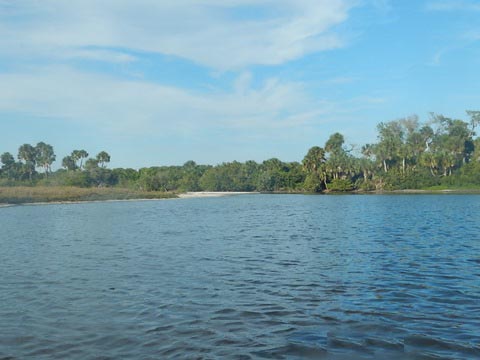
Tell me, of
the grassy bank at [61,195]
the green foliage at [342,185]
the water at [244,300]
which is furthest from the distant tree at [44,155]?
the water at [244,300]

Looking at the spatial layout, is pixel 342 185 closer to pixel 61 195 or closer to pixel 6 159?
pixel 61 195

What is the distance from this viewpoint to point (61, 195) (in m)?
101

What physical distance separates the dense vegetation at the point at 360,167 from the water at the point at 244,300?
4419 inches

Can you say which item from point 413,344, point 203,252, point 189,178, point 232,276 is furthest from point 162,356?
point 189,178

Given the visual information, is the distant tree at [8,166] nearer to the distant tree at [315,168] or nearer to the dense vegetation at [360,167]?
the dense vegetation at [360,167]

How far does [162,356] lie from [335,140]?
5855 inches

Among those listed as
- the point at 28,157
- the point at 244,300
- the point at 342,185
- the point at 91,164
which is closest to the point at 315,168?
the point at 342,185

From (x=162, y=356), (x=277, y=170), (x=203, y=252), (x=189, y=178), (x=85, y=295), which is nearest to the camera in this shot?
(x=162, y=356)

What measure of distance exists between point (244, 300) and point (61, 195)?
96.3 meters

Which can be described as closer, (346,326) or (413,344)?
(413,344)

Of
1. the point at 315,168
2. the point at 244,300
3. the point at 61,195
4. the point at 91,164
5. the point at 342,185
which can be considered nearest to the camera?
the point at 244,300

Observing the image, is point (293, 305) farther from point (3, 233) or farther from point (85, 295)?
point (3, 233)

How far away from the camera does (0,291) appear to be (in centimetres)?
1544

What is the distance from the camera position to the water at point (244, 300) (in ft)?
32.4
